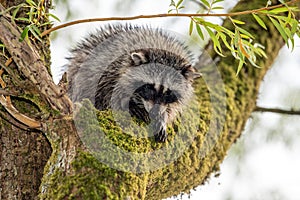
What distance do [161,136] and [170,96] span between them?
45 centimetres

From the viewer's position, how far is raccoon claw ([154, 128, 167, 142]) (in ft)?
7.32

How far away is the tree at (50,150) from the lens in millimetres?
1776

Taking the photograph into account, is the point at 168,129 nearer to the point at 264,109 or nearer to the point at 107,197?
the point at 107,197

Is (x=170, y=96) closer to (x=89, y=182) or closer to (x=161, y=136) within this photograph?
(x=161, y=136)

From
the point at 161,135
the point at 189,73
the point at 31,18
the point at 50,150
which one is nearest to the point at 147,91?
the point at 189,73

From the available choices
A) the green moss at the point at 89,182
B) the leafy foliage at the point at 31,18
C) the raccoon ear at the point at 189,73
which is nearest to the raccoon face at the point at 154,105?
the raccoon ear at the point at 189,73

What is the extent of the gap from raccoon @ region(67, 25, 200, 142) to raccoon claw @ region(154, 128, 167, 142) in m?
0.02

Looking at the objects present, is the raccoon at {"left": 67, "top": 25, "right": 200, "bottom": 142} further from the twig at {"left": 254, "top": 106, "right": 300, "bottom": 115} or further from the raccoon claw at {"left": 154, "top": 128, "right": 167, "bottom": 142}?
the twig at {"left": 254, "top": 106, "right": 300, "bottom": 115}

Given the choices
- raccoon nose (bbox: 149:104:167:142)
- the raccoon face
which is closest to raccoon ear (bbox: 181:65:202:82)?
the raccoon face

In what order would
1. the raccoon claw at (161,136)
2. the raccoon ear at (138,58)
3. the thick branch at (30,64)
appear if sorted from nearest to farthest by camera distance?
the thick branch at (30,64)
the raccoon claw at (161,136)
the raccoon ear at (138,58)

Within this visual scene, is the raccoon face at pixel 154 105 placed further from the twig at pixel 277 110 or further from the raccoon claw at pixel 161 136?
the twig at pixel 277 110

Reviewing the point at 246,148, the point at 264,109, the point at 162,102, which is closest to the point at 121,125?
the point at 162,102

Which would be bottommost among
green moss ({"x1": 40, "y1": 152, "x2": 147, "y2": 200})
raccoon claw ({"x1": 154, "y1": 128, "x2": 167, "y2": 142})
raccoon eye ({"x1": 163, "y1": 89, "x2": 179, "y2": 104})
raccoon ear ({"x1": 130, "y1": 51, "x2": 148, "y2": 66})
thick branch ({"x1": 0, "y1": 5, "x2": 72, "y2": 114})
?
green moss ({"x1": 40, "y1": 152, "x2": 147, "y2": 200})

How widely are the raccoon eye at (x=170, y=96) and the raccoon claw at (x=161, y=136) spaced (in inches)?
13.4
